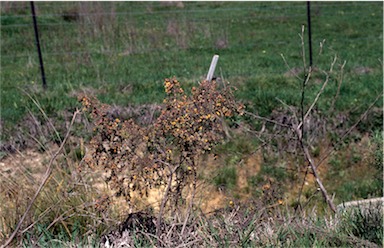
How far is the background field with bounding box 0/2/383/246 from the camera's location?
6.39 metres

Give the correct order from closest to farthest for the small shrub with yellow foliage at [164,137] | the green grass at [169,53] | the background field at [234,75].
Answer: the small shrub with yellow foliage at [164,137]
the background field at [234,75]
the green grass at [169,53]

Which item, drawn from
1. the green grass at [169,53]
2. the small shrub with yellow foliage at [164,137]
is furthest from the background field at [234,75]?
the small shrub with yellow foliage at [164,137]

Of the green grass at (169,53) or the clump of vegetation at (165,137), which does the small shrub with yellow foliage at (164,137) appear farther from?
the green grass at (169,53)

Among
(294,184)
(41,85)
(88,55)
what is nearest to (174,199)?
(294,184)

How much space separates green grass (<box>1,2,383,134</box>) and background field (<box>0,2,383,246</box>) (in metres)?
0.02

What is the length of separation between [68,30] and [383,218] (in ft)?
31.4

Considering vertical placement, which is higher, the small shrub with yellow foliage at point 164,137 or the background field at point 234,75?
the small shrub with yellow foliage at point 164,137

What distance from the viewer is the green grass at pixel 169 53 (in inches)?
308

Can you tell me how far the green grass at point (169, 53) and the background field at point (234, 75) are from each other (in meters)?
0.02

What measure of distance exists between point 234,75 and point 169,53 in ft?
8.14

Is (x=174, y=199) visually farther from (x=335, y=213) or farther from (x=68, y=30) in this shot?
(x=68, y=30)

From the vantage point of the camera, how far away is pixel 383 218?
3701 mm

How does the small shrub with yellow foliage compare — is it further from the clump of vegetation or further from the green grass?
the green grass

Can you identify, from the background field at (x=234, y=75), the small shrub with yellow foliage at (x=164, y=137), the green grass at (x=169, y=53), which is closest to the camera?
the small shrub with yellow foliage at (x=164, y=137)
